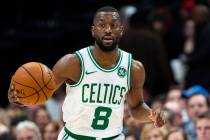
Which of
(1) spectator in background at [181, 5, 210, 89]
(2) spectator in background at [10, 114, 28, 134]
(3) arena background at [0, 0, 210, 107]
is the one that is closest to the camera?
(2) spectator in background at [10, 114, 28, 134]

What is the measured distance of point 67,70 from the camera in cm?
743

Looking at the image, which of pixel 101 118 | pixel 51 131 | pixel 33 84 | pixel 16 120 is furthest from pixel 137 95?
pixel 16 120

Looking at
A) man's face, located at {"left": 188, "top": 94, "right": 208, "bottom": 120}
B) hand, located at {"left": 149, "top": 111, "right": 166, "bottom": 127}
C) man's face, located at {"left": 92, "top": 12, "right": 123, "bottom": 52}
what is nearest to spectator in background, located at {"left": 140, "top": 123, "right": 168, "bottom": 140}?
man's face, located at {"left": 188, "top": 94, "right": 208, "bottom": 120}

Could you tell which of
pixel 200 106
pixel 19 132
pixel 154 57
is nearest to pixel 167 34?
pixel 154 57

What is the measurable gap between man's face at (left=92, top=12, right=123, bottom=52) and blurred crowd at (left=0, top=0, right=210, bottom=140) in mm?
2351

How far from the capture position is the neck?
24.7 feet

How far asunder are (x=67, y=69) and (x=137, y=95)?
81 centimetres

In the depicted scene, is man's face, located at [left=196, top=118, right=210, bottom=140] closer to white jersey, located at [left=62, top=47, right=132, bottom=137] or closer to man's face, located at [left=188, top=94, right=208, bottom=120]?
man's face, located at [left=188, top=94, right=208, bottom=120]

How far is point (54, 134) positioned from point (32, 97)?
329cm

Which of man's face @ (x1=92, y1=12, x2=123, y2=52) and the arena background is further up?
the arena background

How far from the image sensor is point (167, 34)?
13.2m

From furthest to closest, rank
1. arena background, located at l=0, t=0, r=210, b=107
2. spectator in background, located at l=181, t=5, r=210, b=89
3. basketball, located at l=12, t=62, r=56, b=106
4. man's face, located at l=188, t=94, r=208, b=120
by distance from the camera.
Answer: arena background, located at l=0, t=0, r=210, b=107 → spectator in background, located at l=181, t=5, r=210, b=89 → man's face, located at l=188, t=94, r=208, b=120 → basketball, located at l=12, t=62, r=56, b=106

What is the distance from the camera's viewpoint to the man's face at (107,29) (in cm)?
738

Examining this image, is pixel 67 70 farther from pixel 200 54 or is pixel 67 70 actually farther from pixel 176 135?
pixel 200 54
